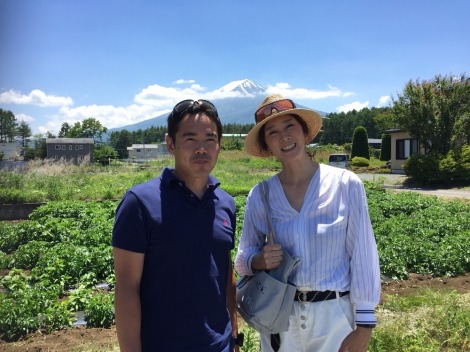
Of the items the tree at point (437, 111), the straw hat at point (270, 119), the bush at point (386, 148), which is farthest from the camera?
the bush at point (386, 148)

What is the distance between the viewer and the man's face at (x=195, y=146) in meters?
1.84

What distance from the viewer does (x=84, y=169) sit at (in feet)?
77.6

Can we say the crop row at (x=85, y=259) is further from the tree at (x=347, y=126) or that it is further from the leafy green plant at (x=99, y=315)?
the tree at (x=347, y=126)

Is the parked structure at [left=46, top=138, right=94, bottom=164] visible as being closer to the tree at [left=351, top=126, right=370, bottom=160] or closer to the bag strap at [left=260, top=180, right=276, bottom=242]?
the tree at [left=351, top=126, right=370, bottom=160]

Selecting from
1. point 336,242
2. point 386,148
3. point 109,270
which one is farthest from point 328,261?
point 386,148

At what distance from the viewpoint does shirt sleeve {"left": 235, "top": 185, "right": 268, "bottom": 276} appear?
212 centimetres

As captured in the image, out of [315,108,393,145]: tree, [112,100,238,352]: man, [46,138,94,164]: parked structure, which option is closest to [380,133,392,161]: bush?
[315,108,393,145]: tree

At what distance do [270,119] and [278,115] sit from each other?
5cm

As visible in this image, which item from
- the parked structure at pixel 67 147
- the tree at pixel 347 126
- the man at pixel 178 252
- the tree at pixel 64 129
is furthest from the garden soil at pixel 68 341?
the tree at pixel 64 129

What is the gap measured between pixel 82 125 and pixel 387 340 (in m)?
94.2

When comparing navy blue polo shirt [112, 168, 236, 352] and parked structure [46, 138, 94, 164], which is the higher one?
parked structure [46, 138, 94, 164]

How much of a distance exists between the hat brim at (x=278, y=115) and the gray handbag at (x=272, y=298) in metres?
0.52

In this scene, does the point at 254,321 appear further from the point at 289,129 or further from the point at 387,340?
the point at 387,340

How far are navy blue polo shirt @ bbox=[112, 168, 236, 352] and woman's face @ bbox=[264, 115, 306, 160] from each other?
1.82 ft
